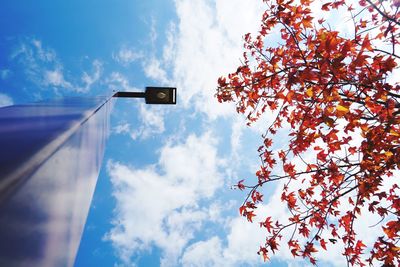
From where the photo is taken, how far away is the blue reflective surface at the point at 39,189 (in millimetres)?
799

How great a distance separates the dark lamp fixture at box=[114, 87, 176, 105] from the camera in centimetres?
591

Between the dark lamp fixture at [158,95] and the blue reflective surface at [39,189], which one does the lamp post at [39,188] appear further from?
the dark lamp fixture at [158,95]

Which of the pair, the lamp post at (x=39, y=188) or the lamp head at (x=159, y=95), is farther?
the lamp head at (x=159, y=95)

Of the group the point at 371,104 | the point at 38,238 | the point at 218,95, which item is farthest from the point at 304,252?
the point at 38,238

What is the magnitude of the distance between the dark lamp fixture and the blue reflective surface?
4.25m

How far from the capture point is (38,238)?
3.27ft

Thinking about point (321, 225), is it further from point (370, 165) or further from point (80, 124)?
point (80, 124)

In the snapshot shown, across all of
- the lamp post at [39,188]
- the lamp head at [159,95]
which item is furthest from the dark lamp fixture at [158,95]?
the lamp post at [39,188]

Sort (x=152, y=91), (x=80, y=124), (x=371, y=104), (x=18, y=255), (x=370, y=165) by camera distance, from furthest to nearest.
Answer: (x=152, y=91) < (x=370, y=165) < (x=371, y=104) < (x=80, y=124) < (x=18, y=255)

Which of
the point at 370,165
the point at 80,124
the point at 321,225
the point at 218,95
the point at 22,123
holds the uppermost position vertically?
the point at 218,95

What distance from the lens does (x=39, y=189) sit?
100 centimetres

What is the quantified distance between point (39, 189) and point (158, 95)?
5073 millimetres

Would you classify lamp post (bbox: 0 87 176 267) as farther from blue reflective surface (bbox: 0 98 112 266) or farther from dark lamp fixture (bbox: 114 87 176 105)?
dark lamp fixture (bbox: 114 87 176 105)

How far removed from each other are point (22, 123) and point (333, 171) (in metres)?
4.82
